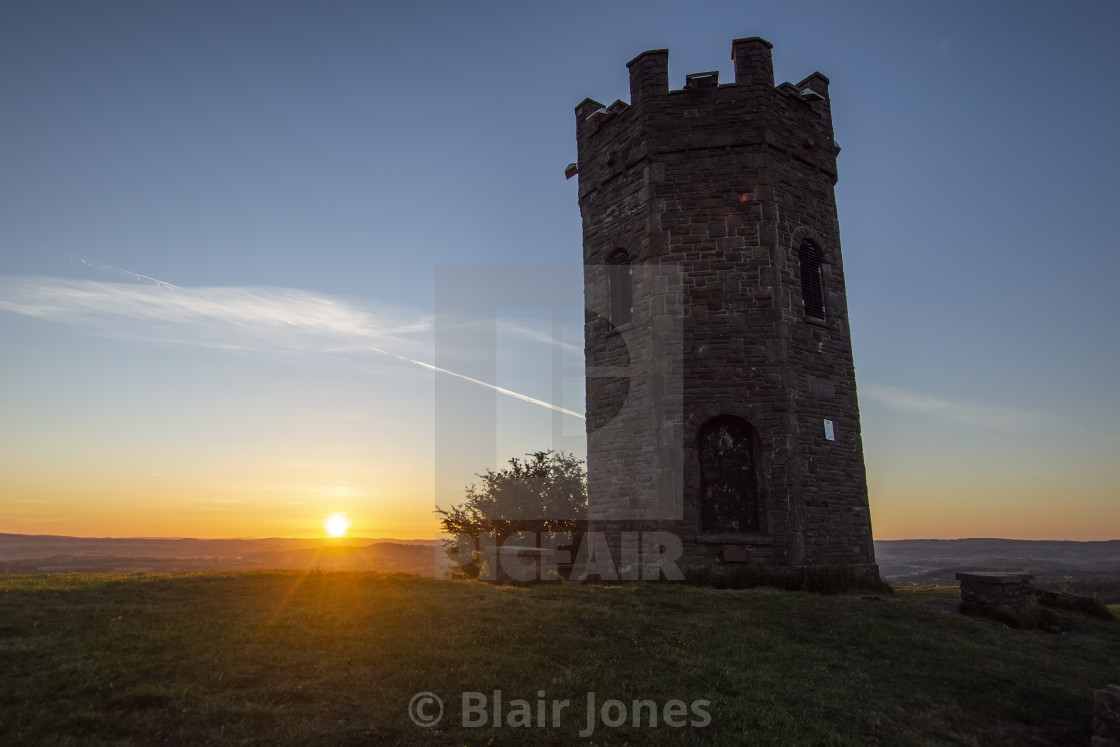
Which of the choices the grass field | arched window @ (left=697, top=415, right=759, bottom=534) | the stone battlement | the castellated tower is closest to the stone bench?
the grass field

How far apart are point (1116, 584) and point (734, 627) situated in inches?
1172

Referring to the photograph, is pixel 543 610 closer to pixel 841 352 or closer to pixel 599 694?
pixel 599 694

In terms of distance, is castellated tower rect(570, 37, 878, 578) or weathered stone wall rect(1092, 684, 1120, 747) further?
castellated tower rect(570, 37, 878, 578)

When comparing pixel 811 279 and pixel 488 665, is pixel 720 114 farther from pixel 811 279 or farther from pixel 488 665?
pixel 488 665

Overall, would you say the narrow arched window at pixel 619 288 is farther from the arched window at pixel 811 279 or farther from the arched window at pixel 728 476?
the arched window at pixel 811 279

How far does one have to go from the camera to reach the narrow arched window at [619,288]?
15.6 m

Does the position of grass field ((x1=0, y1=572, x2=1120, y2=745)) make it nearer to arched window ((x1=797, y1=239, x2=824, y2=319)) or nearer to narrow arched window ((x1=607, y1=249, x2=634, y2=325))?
narrow arched window ((x1=607, y1=249, x2=634, y2=325))

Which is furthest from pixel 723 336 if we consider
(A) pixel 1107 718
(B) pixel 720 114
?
(A) pixel 1107 718

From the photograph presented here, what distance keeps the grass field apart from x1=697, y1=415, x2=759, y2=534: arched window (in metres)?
2.80

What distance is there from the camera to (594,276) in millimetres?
16578

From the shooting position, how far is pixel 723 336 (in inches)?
567

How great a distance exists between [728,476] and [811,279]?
208 inches

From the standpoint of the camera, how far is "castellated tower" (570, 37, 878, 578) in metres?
13.9

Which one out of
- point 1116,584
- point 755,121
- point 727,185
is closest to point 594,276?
point 727,185
